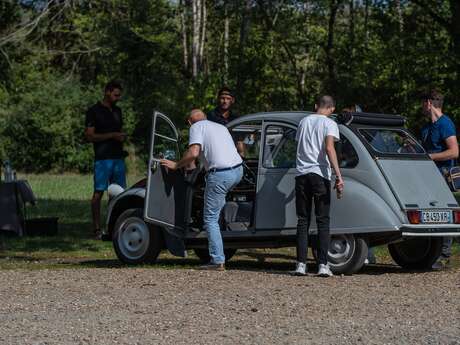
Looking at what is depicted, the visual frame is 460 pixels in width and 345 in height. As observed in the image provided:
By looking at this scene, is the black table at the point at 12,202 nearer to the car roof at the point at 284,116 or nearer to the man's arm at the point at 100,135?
the man's arm at the point at 100,135

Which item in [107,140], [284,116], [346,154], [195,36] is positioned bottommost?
[346,154]

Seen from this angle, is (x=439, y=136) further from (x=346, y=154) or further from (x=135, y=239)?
(x=135, y=239)

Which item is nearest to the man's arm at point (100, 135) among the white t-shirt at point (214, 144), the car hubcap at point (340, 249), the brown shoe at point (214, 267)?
the white t-shirt at point (214, 144)

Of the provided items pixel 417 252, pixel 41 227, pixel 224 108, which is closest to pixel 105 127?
pixel 41 227

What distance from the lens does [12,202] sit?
54.1 ft

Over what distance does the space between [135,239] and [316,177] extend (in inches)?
94.7

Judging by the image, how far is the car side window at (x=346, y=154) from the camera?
1190 cm

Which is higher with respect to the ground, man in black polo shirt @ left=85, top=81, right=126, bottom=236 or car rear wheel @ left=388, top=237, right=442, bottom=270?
man in black polo shirt @ left=85, top=81, right=126, bottom=236

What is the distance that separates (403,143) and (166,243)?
9.00ft

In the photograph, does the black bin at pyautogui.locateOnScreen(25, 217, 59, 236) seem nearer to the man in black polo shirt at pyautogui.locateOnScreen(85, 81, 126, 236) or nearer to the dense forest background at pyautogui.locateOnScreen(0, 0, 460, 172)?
the man in black polo shirt at pyautogui.locateOnScreen(85, 81, 126, 236)

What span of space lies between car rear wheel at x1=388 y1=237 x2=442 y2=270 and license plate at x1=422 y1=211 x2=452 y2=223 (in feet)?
1.77

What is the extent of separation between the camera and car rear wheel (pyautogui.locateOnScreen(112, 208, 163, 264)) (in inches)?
504

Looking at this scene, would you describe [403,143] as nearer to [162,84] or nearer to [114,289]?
[114,289]

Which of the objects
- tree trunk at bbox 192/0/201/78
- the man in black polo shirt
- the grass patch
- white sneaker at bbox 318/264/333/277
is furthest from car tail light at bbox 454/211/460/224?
tree trunk at bbox 192/0/201/78
